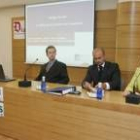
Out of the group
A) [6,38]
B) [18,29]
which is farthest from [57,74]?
[6,38]

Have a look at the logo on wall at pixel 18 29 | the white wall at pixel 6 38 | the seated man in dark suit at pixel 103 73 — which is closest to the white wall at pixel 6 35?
the white wall at pixel 6 38

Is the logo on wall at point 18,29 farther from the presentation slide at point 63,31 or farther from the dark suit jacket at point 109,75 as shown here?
the dark suit jacket at point 109,75

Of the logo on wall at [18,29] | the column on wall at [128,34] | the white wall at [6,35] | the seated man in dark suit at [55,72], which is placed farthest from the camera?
the white wall at [6,35]

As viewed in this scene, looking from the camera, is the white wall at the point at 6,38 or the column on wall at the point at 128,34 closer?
the column on wall at the point at 128,34

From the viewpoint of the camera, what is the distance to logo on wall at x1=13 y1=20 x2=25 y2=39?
6313 mm

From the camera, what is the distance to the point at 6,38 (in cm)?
680

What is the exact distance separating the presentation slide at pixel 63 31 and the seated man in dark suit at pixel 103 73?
1.77 metres

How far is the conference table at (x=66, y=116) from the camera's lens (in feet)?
7.92

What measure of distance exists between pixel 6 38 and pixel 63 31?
6.56ft

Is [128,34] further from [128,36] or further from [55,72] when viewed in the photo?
[55,72]

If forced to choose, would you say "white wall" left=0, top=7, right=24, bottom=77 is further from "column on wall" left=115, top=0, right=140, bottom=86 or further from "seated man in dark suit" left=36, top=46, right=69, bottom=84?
"column on wall" left=115, top=0, right=140, bottom=86

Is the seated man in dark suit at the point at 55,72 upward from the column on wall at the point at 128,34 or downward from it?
downward

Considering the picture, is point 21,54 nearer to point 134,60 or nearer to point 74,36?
point 74,36

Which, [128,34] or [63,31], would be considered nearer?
[128,34]
